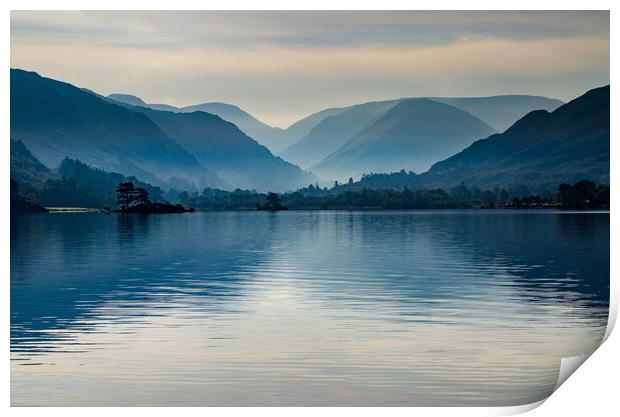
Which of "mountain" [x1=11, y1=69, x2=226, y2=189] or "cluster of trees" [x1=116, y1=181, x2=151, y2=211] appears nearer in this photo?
"mountain" [x1=11, y1=69, x2=226, y2=189]

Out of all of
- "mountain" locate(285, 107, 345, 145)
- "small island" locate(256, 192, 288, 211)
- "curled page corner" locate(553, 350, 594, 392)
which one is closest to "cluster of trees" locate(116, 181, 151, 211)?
"mountain" locate(285, 107, 345, 145)

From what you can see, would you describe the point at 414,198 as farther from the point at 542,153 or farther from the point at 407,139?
the point at 407,139

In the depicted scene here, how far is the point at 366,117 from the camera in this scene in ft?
195

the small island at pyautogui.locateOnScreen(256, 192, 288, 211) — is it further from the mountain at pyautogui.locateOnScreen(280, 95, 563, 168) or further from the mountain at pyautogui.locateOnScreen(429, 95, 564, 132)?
the mountain at pyautogui.locateOnScreen(429, 95, 564, 132)

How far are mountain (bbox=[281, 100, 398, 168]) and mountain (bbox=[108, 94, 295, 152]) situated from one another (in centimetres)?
294

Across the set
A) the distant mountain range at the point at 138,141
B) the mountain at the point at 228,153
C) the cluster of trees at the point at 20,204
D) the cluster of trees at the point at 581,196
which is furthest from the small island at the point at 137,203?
the cluster of trees at the point at 581,196

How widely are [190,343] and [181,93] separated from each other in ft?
65.7

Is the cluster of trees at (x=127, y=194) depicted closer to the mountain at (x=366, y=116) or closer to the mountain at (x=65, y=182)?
the mountain at (x=65, y=182)

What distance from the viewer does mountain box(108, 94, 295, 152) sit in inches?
1836

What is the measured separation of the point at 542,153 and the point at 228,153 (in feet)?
109

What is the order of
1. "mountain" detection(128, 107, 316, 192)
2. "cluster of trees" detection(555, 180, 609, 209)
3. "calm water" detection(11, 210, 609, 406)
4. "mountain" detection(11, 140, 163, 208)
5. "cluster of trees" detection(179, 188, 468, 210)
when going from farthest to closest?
"cluster of trees" detection(179, 188, 468, 210) < "cluster of trees" detection(555, 180, 609, 209) < "mountain" detection(128, 107, 316, 192) < "mountain" detection(11, 140, 163, 208) < "calm water" detection(11, 210, 609, 406)

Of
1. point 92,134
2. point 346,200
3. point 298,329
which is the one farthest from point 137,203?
point 298,329
